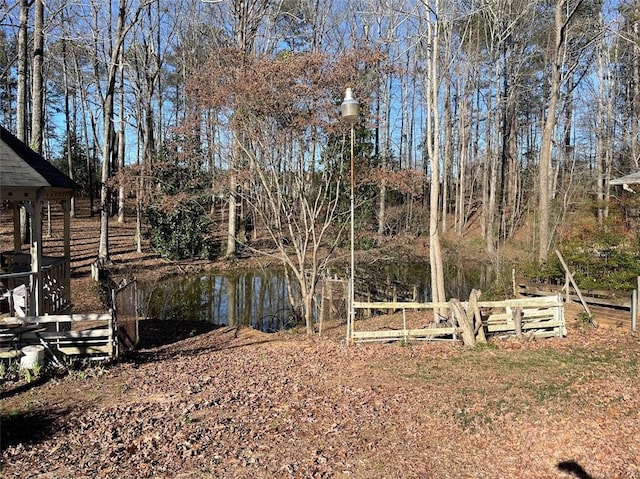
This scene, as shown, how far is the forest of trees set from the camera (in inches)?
459

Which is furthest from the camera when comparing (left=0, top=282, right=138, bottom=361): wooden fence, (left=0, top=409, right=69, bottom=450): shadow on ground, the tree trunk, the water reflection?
the tree trunk

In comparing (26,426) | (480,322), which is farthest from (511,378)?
(26,426)

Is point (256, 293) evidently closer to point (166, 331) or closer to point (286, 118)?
point (166, 331)

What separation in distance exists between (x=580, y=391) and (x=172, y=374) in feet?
19.2

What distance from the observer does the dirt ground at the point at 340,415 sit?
4758 mm

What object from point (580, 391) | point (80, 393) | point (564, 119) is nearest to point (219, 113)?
point (80, 393)

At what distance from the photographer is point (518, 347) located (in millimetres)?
9188

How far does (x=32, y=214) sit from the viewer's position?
8828 millimetres

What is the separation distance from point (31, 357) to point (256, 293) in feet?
35.6

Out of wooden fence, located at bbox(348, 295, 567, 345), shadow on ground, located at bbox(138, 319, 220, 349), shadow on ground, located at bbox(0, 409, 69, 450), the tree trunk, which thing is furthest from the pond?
shadow on ground, located at bbox(0, 409, 69, 450)

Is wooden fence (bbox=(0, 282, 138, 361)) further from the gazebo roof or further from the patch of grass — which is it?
the patch of grass

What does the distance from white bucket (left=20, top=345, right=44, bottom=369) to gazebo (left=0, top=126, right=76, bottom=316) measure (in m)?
1.28

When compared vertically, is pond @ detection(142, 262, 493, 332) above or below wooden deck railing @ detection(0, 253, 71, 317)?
below

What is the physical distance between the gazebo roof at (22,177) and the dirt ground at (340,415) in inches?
130
